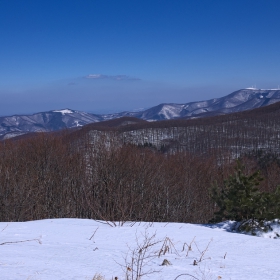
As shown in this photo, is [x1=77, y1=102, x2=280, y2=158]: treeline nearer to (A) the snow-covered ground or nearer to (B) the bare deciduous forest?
(B) the bare deciduous forest

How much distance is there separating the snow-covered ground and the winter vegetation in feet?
0.05

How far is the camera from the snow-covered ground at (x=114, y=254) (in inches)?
146

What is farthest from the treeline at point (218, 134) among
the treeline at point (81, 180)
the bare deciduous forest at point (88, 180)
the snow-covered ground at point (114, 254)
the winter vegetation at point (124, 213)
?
the snow-covered ground at point (114, 254)

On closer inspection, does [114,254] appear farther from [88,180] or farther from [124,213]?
[88,180]

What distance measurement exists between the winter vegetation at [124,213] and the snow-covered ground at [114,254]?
0.05 feet

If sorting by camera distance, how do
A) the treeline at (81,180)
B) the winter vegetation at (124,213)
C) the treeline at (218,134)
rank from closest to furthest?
1. the winter vegetation at (124,213)
2. the treeline at (81,180)
3. the treeline at (218,134)

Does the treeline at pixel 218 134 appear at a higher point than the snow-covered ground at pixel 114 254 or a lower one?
lower

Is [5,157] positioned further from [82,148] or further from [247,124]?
[247,124]

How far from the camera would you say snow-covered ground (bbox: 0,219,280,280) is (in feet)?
12.2

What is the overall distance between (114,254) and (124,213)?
5.26 m

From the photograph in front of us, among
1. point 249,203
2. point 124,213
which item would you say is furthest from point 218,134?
point 124,213

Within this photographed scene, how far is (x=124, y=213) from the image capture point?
9.76m

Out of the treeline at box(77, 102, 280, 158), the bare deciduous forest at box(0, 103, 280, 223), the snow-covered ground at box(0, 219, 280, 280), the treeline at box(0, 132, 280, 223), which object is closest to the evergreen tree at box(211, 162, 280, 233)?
the snow-covered ground at box(0, 219, 280, 280)

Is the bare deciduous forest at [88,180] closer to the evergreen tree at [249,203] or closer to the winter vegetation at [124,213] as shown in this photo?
the winter vegetation at [124,213]
